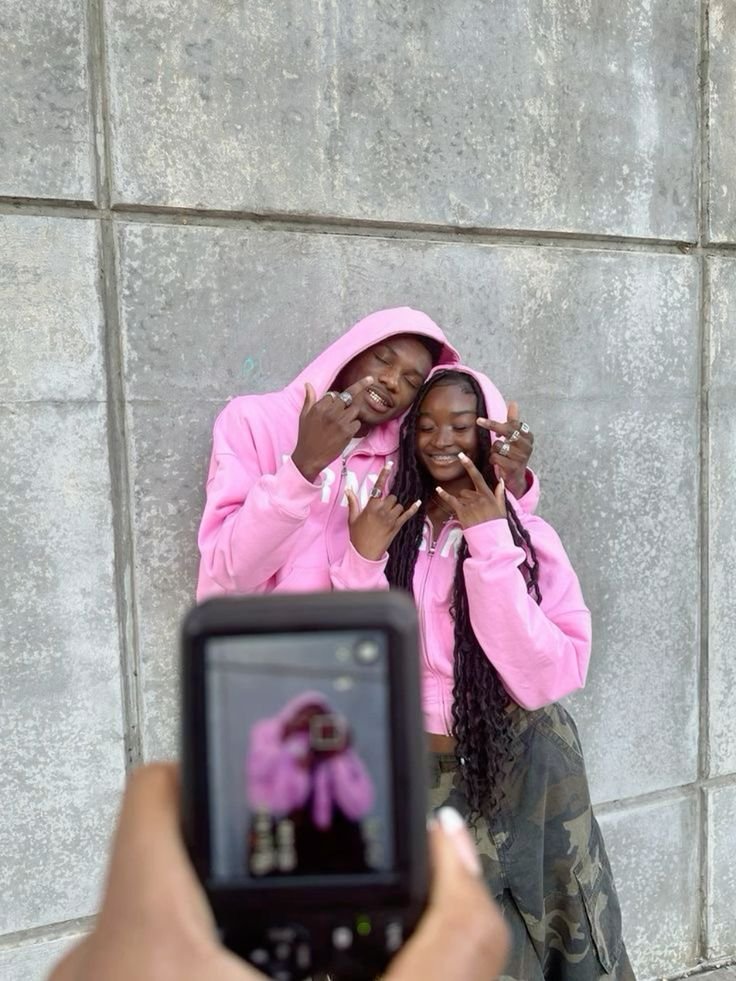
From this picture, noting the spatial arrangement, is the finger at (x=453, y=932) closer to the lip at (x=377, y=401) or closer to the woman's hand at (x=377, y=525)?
the woman's hand at (x=377, y=525)

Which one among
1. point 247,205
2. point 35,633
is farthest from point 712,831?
point 247,205

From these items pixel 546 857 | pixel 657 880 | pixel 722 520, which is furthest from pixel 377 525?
pixel 657 880

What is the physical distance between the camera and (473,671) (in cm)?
201

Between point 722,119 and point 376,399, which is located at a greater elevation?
point 722,119

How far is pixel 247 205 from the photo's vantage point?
2338mm

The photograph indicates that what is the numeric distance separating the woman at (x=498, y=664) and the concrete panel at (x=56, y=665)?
701mm

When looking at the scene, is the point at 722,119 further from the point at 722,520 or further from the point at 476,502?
the point at 476,502

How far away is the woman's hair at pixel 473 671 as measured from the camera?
2.01m

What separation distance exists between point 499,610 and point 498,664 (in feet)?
0.47

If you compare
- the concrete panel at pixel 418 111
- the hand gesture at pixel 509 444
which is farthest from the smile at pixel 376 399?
the concrete panel at pixel 418 111

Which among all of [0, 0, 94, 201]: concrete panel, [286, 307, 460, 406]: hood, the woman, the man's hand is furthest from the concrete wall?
the man's hand

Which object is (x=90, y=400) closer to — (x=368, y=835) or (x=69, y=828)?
(x=69, y=828)

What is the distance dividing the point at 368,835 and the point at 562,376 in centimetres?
228

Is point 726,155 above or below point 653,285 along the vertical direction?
above
